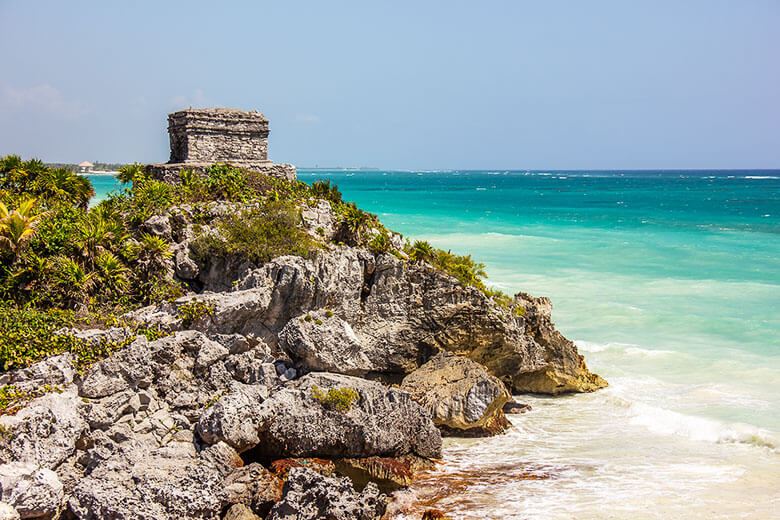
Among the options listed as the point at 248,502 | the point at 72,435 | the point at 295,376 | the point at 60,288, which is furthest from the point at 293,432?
the point at 60,288

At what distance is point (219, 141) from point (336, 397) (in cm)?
960

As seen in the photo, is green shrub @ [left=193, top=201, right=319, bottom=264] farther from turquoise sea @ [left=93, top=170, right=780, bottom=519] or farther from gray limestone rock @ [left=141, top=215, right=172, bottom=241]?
turquoise sea @ [left=93, top=170, right=780, bottom=519]

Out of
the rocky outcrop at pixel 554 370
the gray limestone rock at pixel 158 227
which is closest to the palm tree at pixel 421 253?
the rocky outcrop at pixel 554 370

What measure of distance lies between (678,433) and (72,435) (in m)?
9.48

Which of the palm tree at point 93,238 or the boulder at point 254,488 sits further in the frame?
the palm tree at point 93,238

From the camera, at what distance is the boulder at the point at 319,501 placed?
7512 millimetres

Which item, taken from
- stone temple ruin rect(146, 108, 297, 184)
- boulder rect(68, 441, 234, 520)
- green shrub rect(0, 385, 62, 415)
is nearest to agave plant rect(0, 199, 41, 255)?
green shrub rect(0, 385, 62, 415)

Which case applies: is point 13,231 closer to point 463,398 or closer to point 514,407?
point 463,398

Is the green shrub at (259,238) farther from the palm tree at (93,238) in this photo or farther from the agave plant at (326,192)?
the agave plant at (326,192)

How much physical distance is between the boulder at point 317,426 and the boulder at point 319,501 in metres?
1.11

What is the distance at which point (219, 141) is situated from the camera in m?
16.5

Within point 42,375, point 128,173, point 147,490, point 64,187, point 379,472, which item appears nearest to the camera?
point 147,490

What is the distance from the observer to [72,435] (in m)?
8.29

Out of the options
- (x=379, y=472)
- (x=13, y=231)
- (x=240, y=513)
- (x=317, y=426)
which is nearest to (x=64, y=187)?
(x=13, y=231)
